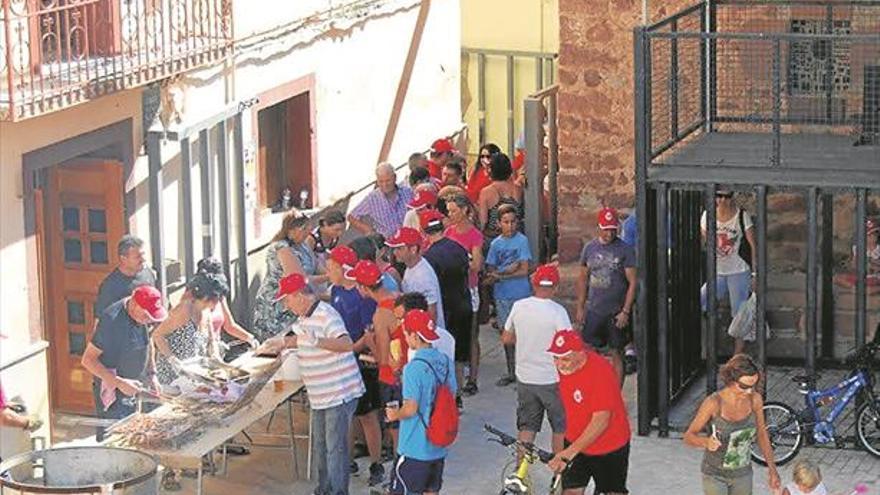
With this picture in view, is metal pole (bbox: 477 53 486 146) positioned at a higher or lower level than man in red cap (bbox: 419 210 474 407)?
higher

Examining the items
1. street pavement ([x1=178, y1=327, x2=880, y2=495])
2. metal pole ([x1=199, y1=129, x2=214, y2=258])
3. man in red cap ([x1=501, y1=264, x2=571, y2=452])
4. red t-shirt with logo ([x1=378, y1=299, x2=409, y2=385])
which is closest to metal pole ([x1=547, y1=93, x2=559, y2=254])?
metal pole ([x1=199, y1=129, x2=214, y2=258])

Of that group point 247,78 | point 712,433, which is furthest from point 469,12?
point 712,433

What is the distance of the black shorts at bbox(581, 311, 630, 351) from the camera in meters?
16.6

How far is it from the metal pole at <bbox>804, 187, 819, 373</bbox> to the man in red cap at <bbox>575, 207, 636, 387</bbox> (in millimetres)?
1523

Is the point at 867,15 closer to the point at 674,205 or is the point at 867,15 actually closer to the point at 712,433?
the point at 674,205

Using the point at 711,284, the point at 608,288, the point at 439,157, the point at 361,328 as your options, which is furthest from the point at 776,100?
the point at 439,157

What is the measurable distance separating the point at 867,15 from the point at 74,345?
23.1ft

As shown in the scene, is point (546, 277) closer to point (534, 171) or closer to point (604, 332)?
point (604, 332)

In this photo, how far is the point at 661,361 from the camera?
15797 millimetres

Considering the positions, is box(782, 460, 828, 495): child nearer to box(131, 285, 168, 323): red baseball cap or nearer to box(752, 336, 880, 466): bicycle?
box(752, 336, 880, 466): bicycle

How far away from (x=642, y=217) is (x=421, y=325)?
2.97 metres

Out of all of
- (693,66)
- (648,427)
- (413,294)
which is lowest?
(648,427)

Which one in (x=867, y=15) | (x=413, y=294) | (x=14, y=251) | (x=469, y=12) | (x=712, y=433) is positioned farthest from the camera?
(x=469, y=12)

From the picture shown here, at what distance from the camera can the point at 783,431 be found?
1524 centimetres
